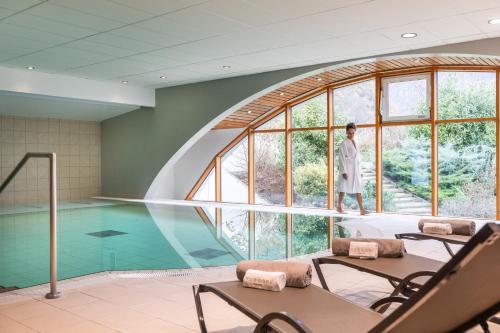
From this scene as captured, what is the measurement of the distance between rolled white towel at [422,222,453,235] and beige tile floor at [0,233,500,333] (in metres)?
0.57

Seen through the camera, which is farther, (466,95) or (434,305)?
(466,95)

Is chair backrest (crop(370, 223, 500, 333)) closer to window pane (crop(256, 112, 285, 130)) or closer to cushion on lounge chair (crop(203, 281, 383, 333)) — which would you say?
cushion on lounge chair (crop(203, 281, 383, 333))

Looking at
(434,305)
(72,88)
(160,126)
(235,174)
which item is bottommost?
(434,305)

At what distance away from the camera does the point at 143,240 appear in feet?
21.0

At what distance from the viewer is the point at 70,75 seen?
9.65m

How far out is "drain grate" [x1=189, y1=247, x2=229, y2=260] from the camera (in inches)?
207

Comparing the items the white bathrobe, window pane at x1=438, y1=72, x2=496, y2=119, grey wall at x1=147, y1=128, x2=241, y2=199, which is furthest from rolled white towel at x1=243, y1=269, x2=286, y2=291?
grey wall at x1=147, y1=128, x2=241, y2=199

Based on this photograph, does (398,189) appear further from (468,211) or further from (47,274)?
(47,274)

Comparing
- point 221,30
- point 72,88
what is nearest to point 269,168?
point 72,88

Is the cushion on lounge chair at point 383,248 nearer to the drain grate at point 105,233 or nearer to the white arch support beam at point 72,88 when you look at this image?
the drain grate at point 105,233

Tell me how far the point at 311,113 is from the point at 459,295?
9345mm

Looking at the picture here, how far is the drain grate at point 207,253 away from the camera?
525 centimetres

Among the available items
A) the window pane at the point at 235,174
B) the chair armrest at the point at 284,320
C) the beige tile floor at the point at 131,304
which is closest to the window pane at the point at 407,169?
the window pane at the point at 235,174

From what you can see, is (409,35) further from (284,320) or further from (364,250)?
(284,320)
